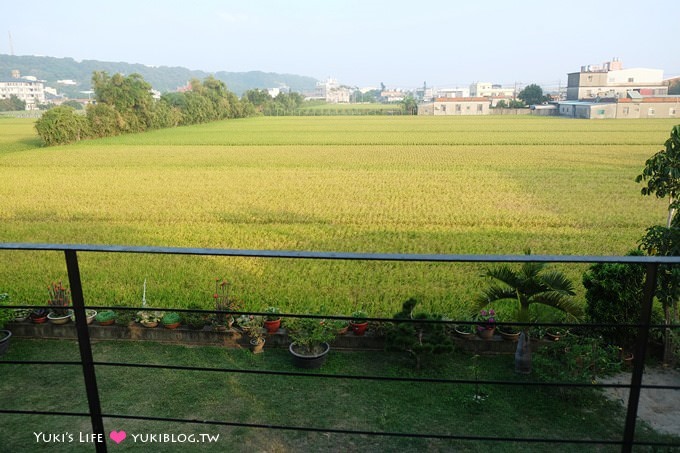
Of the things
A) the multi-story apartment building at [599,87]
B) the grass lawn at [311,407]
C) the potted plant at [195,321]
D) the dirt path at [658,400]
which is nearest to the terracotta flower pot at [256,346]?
the grass lawn at [311,407]

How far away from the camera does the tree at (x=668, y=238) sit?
613 centimetres

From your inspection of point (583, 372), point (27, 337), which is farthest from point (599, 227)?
point (27, 337)

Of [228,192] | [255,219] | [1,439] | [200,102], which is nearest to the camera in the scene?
[1,439]

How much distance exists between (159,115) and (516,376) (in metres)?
60.8

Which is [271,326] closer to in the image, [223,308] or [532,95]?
[223,308]

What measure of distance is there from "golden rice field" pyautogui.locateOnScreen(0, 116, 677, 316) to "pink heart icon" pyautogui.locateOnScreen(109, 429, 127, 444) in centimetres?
404

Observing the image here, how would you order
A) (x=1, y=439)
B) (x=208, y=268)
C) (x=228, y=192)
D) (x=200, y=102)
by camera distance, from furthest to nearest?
(x=200, y=102) → (x=228, y=192) → (x=208, y=268) → (x=1, y=439)

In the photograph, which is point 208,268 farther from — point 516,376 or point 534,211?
point 534,211

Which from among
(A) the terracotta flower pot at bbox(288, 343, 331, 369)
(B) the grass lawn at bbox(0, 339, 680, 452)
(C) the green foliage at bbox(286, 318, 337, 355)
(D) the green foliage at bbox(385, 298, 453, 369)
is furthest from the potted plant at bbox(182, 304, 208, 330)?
(D) the green foliage at bbox(385, 298, 453, 369)

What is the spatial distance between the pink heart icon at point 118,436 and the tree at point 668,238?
556 cm

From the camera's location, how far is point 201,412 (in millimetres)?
5066

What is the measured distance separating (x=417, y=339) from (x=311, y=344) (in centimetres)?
124

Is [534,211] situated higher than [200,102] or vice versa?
[200,102]

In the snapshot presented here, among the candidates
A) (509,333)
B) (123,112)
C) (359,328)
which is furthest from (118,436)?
(123,112)
